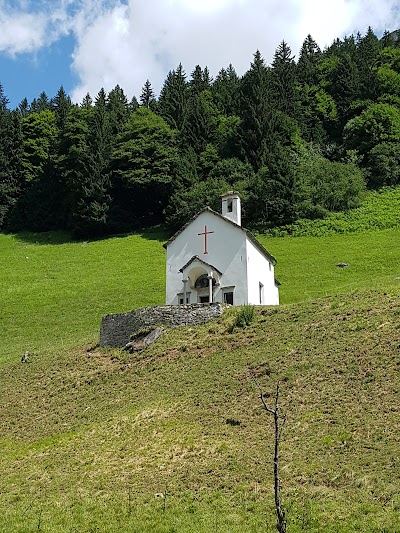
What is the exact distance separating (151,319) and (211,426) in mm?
11882

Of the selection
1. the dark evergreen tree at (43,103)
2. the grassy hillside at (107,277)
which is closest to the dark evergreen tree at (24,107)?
the dark evergreen tree at (43,103)

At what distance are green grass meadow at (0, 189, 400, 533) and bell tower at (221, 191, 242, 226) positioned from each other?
9537 mm

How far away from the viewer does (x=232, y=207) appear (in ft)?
127

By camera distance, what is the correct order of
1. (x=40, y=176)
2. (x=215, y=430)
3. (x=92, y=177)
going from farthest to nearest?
(x=40, y=176)
(x=92, y=177)
(x=215, y=430)

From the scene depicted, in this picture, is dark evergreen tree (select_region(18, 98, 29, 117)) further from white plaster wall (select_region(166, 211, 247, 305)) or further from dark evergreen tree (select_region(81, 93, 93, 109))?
white plaster wall (select_region(166, 211, 247, 305))

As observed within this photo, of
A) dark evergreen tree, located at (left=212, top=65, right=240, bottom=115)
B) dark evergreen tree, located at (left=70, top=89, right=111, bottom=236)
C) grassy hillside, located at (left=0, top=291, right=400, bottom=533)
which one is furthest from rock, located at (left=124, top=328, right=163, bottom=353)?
dark evergreen tree, located at (left=212, top=65, right=240, bottom=115)

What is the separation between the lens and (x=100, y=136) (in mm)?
79688

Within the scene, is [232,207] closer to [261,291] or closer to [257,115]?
[261,291]

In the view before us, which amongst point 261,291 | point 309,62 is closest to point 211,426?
point 261,291

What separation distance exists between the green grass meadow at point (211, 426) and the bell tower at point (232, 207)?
9.54 metres

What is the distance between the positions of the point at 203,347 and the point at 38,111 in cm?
8245

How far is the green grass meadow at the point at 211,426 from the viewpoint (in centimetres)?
1421

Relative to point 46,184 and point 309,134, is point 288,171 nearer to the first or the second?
point 309,134

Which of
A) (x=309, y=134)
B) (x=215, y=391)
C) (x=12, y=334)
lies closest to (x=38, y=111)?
(x=309, y=134)
